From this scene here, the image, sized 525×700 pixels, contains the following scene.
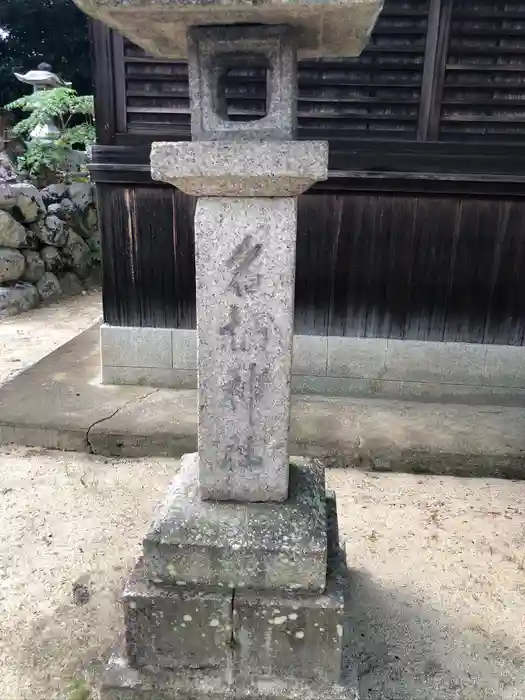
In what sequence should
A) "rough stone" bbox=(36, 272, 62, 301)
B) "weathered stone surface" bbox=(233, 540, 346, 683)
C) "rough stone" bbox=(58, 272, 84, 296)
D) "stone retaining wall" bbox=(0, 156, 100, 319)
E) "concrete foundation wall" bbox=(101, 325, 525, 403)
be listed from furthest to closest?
"rough stone" bbox=(58, 272, 84, 296) < "rough stone" bbox=(36, 272, 62, 301) < "stone retaining wall" bbox=(0, 156, 100, 319) < "concrete foundation wall" bbox=(101, 325, 525, 403) < "weathered stone surface" bbox=(233, 540, 346, 683)

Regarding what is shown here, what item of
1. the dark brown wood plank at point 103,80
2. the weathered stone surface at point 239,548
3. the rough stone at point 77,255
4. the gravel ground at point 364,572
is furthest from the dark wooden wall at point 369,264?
the rough stone at point 77,255

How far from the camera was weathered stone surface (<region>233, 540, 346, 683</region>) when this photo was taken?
214 centimetres

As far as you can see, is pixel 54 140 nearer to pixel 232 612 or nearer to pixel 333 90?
pixel 333 90

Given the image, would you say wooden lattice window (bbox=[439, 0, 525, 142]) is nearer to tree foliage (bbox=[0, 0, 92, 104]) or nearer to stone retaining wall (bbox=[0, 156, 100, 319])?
stone retaining wall (bbox=[0, 156, 100, 319])

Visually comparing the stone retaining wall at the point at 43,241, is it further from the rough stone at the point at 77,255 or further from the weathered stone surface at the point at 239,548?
the weathered stone surface at the point at 239,548

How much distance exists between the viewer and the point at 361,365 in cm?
509

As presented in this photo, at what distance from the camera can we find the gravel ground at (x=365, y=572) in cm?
253

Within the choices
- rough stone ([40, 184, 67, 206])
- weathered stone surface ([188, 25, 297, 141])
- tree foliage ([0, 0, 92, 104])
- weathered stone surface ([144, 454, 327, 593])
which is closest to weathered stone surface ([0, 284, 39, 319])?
rough stone ([40, 184, 67, 206])

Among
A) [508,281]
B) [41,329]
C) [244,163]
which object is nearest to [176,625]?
[244,163]

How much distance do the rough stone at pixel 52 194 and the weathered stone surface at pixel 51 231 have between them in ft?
2.14

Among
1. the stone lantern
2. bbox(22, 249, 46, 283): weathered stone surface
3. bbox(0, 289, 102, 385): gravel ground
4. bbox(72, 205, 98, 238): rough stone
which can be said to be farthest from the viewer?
the stone lantern

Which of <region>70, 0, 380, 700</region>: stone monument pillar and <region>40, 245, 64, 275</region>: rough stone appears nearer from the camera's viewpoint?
<region>70, 0, 380, 700</region>: stone monument pillar

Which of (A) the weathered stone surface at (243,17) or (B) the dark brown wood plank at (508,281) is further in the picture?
(B) the dark brown wood plank at (508,281)

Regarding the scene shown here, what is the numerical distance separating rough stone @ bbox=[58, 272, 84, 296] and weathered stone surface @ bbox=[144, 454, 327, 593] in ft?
28.7
